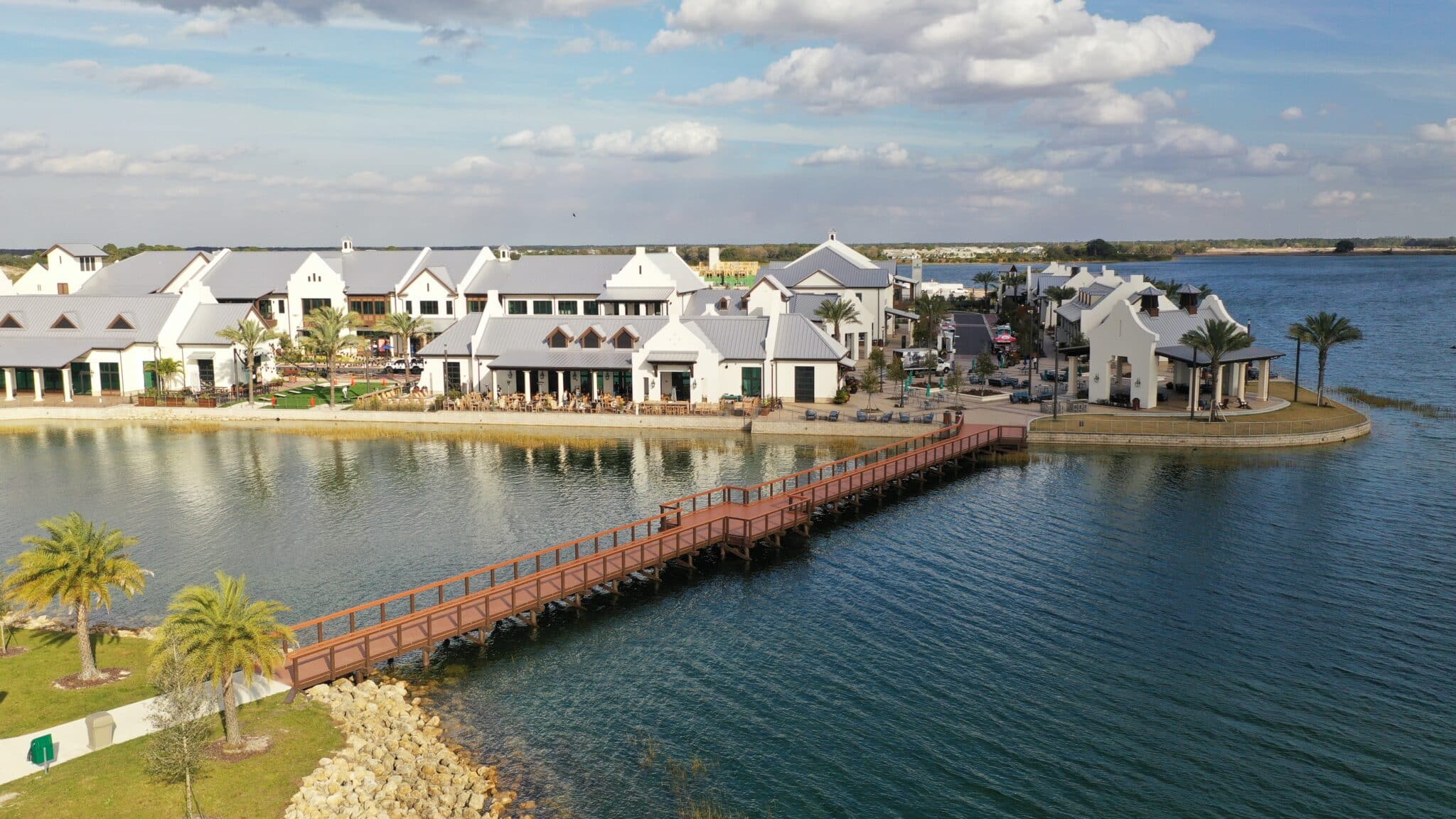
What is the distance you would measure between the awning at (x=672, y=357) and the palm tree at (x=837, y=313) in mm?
17043

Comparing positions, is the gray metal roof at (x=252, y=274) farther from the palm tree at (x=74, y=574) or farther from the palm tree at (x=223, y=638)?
the palm tree at (x=223, y=638)

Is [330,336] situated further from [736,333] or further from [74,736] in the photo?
[74,736]

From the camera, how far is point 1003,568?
38.1 meters

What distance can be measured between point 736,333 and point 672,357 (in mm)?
5709

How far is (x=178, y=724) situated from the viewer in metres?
21.7

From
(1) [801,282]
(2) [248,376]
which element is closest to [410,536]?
(2) [248,376]

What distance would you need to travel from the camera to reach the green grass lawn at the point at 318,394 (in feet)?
243

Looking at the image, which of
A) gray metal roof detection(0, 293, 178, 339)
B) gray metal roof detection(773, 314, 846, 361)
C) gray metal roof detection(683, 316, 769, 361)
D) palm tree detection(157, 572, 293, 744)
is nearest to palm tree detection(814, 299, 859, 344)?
gray metal roof detection(773, 314, 846, 361)

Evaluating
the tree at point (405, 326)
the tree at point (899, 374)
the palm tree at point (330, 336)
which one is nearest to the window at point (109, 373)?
the palm tree at point (330, 336)

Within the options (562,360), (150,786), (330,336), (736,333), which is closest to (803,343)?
(736,333)

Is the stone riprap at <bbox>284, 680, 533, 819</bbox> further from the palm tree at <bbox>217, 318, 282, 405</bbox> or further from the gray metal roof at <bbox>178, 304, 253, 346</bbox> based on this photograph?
the gray metal roof at <bbox>178, 304, 253, 346</bbox>

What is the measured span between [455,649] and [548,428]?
36.4 metres

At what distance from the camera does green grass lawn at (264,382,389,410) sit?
7406cm

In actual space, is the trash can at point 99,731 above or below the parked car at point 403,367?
below
